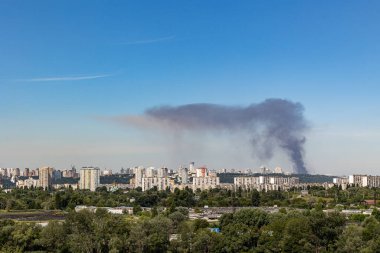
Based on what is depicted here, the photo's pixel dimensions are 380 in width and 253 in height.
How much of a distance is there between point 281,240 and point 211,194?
39617 mm


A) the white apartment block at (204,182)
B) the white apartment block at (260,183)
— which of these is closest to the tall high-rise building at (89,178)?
the white apartment block at (204,182)

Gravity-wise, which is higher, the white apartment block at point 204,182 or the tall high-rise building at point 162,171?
the tall high-rise building at point 162,171

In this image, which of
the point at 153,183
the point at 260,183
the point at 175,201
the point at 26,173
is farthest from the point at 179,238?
the point at 26,173

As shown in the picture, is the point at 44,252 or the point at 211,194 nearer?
the point at 44,252

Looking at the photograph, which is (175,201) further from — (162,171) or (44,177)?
(162,171)

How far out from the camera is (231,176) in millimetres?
147000

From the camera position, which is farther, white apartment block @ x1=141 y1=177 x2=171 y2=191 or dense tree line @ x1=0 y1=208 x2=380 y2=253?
white apartment block @ x1=141 y1=177 x2=171 y2=191

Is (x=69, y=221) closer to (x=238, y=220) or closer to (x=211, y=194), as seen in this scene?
(x=238, y=220)

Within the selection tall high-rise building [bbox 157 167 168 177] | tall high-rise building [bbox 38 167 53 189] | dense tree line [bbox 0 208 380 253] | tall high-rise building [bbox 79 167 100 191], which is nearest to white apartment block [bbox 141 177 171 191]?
tall high-rise building [bbox 79 167 100 191]

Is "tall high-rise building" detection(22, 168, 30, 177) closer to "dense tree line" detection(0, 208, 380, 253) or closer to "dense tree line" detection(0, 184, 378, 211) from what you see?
"dense tree line" detection(0, 184, 378, 211)

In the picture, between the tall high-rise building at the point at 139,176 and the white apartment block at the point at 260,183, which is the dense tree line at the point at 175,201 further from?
the tall high-rise building at the point at 139,176

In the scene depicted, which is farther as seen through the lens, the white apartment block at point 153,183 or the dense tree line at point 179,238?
the white apartment block at point 153,183

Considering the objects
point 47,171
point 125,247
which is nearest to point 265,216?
point 125,247

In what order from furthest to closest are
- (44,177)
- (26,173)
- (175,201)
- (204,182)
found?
(26,173), (44,177), (204,182), (175,201)
